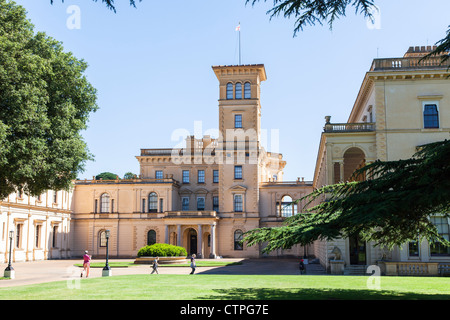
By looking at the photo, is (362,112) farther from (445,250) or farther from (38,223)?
(38,223)

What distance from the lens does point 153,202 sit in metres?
63.3

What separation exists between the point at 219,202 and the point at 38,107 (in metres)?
40.3

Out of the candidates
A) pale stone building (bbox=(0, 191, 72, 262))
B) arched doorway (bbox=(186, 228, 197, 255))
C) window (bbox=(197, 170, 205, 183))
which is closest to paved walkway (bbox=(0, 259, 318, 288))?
pale stone building (bbox=(0, 191, 72, 262))

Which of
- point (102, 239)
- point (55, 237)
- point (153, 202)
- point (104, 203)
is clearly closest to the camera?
point (55, 237)

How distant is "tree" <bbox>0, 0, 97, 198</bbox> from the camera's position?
21.8m

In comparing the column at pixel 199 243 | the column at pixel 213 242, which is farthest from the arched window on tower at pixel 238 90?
the column at pixel 199 243

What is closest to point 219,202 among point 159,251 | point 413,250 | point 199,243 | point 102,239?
point 199,243

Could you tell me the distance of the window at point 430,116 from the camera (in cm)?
3250

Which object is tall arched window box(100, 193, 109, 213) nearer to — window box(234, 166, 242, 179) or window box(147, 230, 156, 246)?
window box(147, 230, 156, 246)

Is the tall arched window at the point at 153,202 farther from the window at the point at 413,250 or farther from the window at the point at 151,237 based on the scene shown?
the window at the point at 413,250

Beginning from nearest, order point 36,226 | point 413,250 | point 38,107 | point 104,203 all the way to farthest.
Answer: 1. point 38,107
2. point 413,250
3. point 36,226
4. point 104,203

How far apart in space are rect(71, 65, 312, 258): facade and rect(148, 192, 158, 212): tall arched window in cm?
14

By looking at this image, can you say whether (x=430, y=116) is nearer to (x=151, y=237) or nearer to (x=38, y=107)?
(x=38, y=107)
